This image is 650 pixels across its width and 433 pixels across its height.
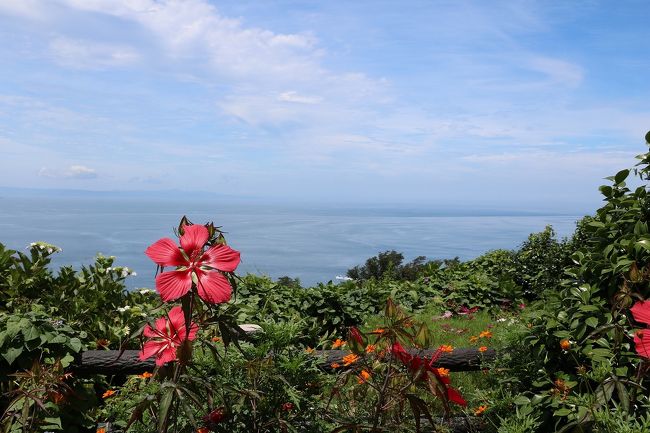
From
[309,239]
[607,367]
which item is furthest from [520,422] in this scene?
[309,239]

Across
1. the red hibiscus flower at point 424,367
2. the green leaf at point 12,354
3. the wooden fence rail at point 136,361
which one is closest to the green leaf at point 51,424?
the green leaf at point 12,354

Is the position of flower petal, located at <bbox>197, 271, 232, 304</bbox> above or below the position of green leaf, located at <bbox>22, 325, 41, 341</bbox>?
above

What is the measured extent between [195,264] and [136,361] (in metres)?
3.05

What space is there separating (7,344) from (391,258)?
1286 centimetres

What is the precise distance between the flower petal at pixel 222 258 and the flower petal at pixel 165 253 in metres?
0.08

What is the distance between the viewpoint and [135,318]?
17.7 ft

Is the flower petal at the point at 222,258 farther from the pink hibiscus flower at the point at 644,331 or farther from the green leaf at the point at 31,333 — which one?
the green leaf at the point at 31,333

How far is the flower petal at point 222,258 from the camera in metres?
1.77

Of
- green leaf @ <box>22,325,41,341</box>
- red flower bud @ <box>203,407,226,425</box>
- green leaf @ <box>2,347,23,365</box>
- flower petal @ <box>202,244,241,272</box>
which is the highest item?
flower petal @ <box>202,244,241,272</box>

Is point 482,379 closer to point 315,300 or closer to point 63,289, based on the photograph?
point 315,300

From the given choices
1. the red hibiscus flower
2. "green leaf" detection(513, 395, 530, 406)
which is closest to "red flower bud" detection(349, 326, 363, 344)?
the red hibiscus flower

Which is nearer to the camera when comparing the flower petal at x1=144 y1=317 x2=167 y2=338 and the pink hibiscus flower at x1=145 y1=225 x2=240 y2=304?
the pink hibiscus flower at x1=145 y1=225 x2=240 y2=304

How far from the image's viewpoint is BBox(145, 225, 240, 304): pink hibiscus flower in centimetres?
170

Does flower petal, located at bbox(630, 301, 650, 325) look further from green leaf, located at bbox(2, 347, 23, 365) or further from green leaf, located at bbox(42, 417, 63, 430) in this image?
green leaf, located at bbox(2, 347, 23, 365)
